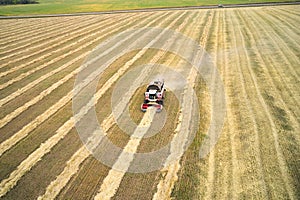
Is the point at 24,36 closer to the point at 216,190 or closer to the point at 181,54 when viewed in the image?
the point at 181,54

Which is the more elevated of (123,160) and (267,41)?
(267,41)

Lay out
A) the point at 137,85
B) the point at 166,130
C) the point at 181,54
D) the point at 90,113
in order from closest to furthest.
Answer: the point at 166,130
the point at 90,113
the point at 137,85
the point at 181,54

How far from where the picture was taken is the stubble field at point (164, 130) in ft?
42.6

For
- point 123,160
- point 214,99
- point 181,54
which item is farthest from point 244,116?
point 181,54

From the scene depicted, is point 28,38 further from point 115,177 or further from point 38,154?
point 115,177

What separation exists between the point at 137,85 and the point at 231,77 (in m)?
8.90

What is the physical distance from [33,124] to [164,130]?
910 cm

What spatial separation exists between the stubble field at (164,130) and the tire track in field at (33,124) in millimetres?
64

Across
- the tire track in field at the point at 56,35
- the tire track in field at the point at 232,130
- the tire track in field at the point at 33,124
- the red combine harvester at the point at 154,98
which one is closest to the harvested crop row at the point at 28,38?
the tire track in field at the point at 56,35

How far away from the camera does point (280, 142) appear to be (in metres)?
15.7

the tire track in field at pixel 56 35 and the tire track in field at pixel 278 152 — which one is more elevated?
the tire track in field at pixel 56 35

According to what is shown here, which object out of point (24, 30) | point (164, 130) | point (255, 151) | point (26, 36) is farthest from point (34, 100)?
point (24, 30)

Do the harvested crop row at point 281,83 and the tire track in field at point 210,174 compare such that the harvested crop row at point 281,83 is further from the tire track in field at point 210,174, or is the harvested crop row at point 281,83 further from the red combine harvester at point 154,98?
the red combine harvester at point 154,98

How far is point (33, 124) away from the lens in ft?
61.6
